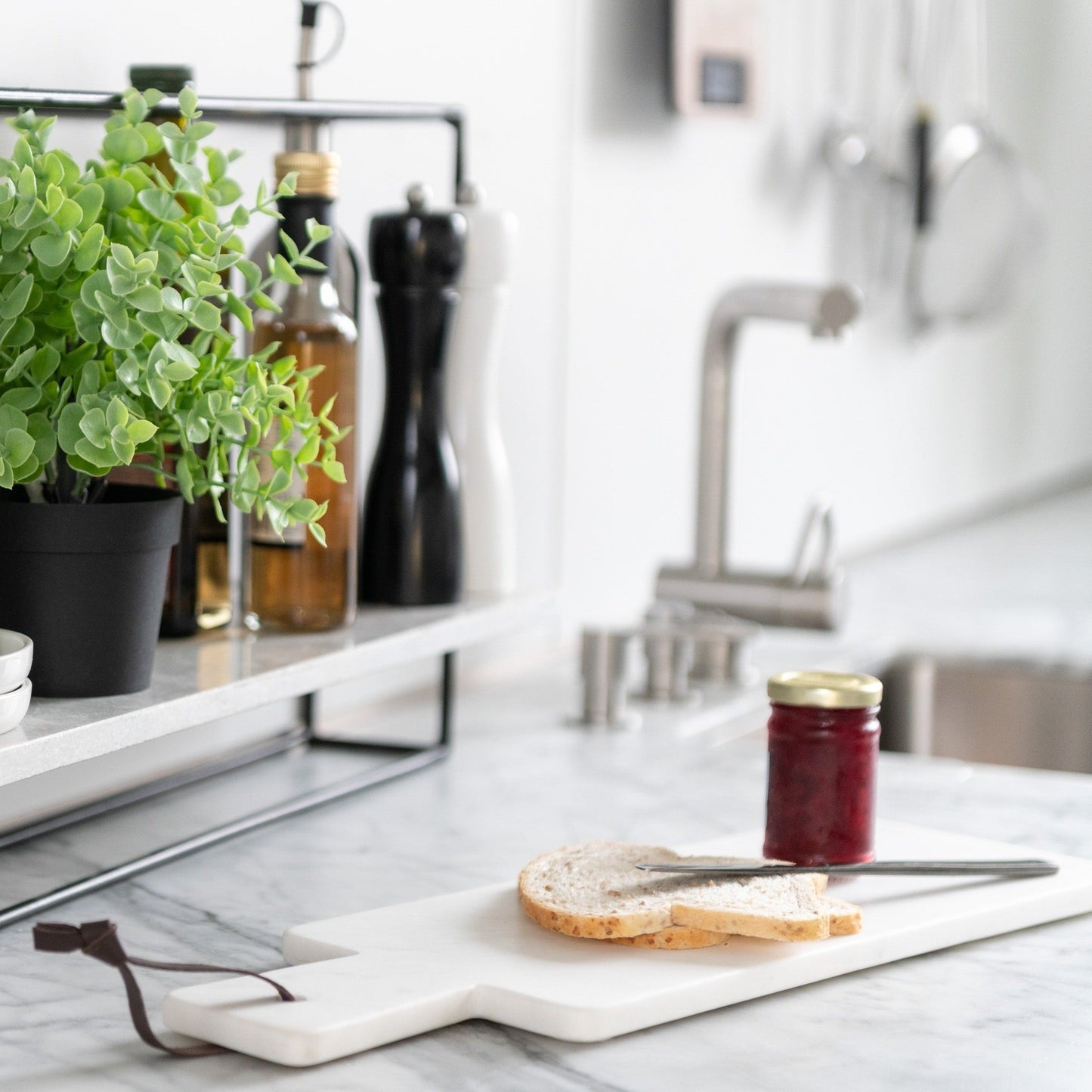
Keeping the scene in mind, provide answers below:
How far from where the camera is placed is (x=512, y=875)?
3.08 feet

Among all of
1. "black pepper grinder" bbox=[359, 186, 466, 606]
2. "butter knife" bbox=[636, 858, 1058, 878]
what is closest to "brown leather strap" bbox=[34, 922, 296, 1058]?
"butter knife" bbox=[636, 858, 1058, 878]

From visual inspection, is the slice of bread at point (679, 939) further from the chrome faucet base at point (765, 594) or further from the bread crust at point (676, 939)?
the chrome faucet base at point (765, 594)

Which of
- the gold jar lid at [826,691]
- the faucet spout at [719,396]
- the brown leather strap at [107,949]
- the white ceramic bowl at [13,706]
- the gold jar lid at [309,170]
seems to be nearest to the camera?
the brown leather strap at [107,949]

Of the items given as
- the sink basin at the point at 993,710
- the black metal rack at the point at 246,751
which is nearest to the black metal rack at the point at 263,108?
the black metal rack at the point at 246,751

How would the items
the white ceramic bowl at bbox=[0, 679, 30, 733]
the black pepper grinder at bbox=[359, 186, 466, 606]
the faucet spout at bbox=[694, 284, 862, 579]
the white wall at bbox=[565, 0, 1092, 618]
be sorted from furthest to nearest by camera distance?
the white wall at bbox=[565, 0, 1092, 618]
the faucet spout at bbox=[694, 284, 862, 579]
the black pepper grinder at bbox=[359, 186, 466, 606]
the white ceramic bowl at bbox=[0, 679, 30, 733]

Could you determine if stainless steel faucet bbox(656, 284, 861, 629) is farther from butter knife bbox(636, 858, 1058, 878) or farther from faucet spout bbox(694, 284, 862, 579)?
butter knife bbox(636, 858, 1058, 878)

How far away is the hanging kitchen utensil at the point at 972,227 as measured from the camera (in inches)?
89.3

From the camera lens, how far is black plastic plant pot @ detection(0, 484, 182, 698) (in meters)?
0.81

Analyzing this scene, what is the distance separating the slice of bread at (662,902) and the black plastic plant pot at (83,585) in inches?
8.9

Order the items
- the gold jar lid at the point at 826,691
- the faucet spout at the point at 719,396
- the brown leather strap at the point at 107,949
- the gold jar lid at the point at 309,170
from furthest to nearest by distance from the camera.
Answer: the faucet spout at the point at 719,396, the gold jar lid at the point at 309,170, the gold jar lid at the point at 826,691, the brown leather strap at the point at 107,949

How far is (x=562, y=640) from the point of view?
5.54 ft

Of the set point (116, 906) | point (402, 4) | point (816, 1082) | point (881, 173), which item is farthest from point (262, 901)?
point (881, 173)

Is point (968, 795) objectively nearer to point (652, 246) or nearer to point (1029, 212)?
point (652, 246)

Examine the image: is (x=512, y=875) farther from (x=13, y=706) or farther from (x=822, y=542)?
(x=822, y=542)
